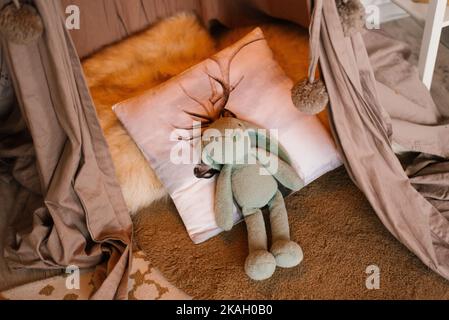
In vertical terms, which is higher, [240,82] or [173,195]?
[240,82]

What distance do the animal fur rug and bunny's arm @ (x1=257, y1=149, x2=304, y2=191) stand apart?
231mm

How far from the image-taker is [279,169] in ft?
3.57

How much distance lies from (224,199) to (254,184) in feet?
0.25

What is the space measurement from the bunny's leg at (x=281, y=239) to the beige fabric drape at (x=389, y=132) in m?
0.18

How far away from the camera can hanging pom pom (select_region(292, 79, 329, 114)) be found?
91 cm

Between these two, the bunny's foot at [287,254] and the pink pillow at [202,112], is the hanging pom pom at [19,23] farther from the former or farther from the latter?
the bunny's foot at [287,254]

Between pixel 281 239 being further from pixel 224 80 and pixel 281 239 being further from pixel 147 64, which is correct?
pixel 147 64

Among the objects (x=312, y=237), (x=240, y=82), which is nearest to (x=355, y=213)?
(x=312, y=237)

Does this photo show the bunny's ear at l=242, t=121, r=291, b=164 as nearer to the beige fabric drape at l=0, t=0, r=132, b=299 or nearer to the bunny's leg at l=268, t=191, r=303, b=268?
the bunny's leg at l=268, t=191, r=303, b=268

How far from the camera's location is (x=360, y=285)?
3.31ft

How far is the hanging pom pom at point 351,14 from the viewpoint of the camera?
85 cm

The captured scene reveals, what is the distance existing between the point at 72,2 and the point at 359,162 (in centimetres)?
76

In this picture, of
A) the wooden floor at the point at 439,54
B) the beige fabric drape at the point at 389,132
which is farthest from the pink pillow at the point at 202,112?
the wooden floor at the point at 439,54
